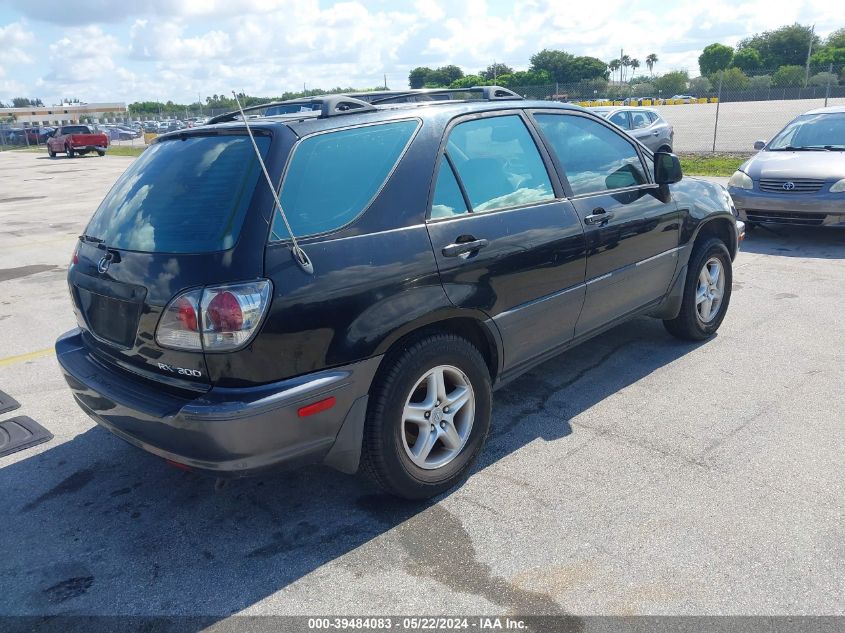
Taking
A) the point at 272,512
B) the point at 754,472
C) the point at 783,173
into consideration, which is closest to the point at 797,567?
the point at 754,472

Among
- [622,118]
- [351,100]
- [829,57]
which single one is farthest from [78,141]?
[829,57]

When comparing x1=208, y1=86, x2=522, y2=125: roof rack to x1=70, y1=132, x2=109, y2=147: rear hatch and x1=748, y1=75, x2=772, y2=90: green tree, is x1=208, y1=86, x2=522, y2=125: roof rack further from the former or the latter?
x1=748, y1=75, x2=772, y2=90: green tree

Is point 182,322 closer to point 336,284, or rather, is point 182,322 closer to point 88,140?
point 336,284

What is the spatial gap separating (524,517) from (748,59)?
408 ft

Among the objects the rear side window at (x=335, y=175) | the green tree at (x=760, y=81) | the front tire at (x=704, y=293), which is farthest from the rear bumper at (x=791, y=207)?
the green tree at (x=760, y=81)

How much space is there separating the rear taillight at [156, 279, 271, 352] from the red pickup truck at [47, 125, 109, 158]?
38.0 metres

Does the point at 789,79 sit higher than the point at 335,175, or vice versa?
the point at 789,79

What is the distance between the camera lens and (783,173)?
857 cm

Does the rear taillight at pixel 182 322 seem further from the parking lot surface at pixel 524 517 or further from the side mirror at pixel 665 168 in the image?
the side mirror at pixel 665 168

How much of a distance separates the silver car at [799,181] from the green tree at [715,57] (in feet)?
424

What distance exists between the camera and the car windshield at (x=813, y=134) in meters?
9.33

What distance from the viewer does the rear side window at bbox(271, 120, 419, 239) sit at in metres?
2.83

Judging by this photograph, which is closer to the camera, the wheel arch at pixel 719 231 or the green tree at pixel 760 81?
the wheel arch at pixel 719 231

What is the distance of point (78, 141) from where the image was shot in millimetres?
35656
